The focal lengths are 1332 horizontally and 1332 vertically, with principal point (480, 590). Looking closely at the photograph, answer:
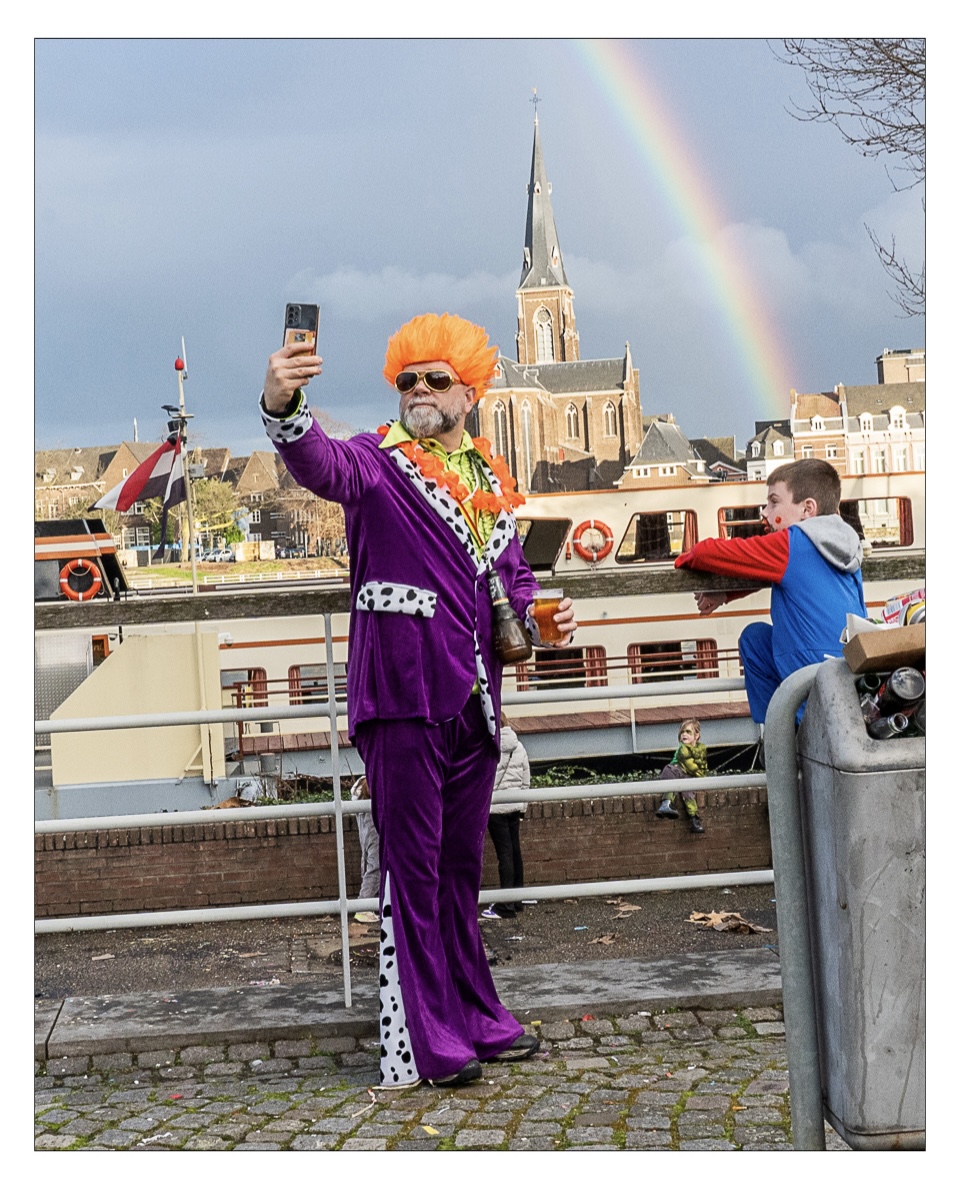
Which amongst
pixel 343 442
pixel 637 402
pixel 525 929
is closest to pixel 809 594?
pixel 343 442

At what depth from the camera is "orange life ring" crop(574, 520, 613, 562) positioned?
2727 cm

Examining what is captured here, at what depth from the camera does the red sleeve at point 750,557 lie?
3.33 metres

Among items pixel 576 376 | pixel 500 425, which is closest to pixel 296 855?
pixel 500 425

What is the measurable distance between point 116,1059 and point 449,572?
1.52 m

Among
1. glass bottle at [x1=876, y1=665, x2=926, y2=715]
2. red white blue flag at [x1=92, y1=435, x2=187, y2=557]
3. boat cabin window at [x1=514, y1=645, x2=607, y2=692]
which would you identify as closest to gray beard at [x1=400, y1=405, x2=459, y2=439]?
glass bottle at [x1=876, y1=665, x2=926, y2=715]

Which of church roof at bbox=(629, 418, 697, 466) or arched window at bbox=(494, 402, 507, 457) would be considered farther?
arched window at bbox=(494, 402, 507, 457)

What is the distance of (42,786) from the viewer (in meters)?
21.3

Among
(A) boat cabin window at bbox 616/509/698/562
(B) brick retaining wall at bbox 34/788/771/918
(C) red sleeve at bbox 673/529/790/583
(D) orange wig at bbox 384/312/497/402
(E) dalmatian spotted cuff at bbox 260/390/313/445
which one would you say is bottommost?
(B) brick retaining wall at bbox 34/788/771/918

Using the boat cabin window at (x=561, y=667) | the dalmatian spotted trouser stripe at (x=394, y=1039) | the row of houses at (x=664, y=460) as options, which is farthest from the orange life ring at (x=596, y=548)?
the dalmatian spotted trouser stripe at (x=394, y=1039)

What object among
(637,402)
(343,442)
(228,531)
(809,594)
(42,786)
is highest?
(637,402)

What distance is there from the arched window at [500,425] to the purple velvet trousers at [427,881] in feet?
257

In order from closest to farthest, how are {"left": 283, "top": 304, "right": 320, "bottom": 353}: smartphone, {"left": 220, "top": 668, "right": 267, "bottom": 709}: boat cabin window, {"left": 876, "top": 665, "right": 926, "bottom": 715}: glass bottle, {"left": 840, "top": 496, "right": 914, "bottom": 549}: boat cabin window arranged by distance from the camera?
1. {"left": 876, "top": 665, "right": 926, "bottom": 715}: glass bottle
2. {"left": 283, "top": 304, "right": 320, "bottom": 353}: smartphone
3. {"left": 220, "top": 668, "right": 267, "bottom": 709}: boat cabin window
4. {"left": 840, "top": 496, "right": 914, "bottom": 549}: boat cabin window

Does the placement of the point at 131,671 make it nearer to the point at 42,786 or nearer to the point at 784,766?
the point at 42,786

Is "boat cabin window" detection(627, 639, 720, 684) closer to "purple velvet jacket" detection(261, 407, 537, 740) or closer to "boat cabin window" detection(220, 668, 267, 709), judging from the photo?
"boat cabin window" detection(220, 668, 267, 709)
